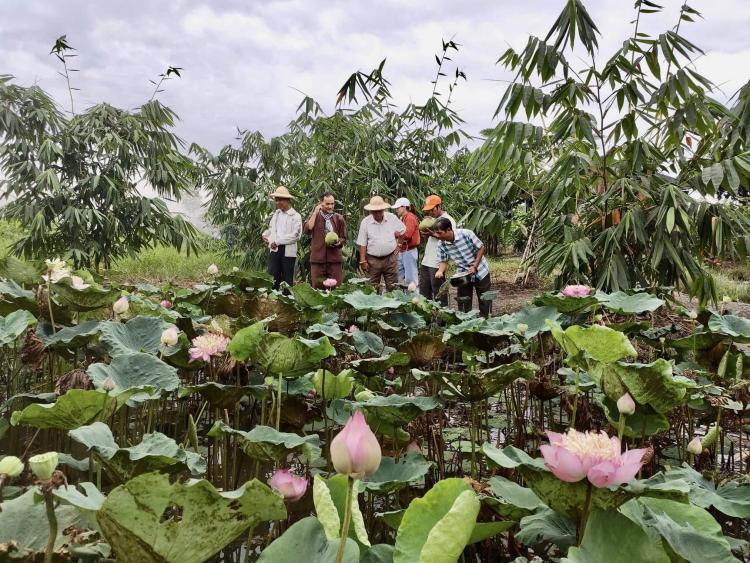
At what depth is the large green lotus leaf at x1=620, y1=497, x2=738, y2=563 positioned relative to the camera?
695 mm

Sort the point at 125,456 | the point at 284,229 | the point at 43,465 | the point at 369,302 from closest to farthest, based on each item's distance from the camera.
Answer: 1. the point at 43,465
2. the point at 125,456
3. the point at 369,302
4. the point at 284,229

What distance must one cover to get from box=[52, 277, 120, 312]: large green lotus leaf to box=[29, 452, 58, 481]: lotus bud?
1.19 metres

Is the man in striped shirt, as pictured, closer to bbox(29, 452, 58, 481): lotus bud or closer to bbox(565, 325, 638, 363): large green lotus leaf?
bbox(565, 325, 638, 363): large green lotus leaf

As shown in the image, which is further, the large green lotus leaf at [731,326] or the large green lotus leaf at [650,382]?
the large green lotus leaf at [731,326]

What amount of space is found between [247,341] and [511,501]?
63cm

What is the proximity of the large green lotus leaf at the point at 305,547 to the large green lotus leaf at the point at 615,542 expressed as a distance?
10.6 inches

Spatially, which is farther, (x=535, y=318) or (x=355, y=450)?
Answer: (x=535, y=318)

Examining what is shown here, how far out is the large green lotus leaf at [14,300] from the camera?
5.90 feet

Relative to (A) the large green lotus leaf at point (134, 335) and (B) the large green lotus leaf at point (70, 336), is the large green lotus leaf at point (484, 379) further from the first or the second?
(B) the large green lotus leaf at point (70, 336)

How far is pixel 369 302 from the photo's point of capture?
7.71ft

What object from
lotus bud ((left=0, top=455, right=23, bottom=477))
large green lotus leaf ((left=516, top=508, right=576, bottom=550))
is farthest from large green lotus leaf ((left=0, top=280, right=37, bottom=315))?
large green lotus leaf ((left=516, top=508, right=576, bottom=550))

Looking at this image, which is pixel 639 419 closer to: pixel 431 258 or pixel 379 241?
pixel 431 258

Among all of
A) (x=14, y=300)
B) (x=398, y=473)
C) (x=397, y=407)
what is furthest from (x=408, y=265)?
(x=398, y=473)

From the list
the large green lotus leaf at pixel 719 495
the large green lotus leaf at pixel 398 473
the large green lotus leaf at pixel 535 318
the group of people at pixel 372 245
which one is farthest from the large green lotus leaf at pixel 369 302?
the group of people at pixel 372 245
